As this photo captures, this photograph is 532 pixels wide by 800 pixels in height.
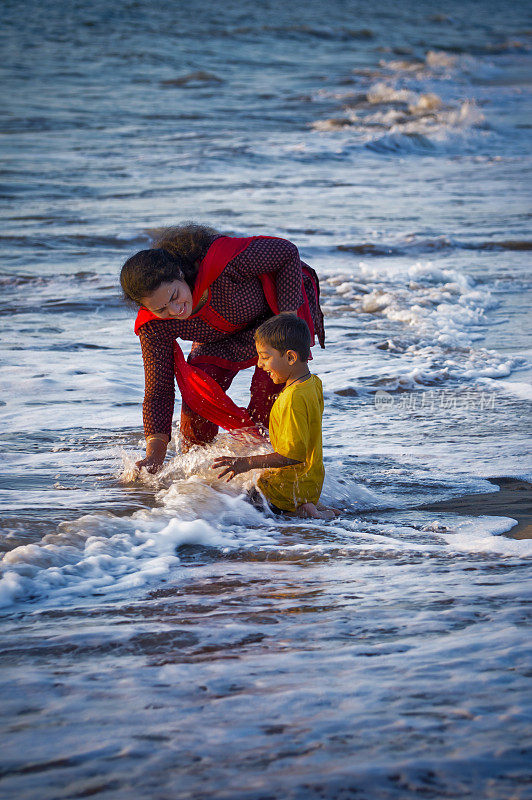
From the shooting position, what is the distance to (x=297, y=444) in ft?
12.5

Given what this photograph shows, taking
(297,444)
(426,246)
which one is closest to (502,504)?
(297,444)

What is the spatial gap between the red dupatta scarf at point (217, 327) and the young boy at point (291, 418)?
380 millimetres

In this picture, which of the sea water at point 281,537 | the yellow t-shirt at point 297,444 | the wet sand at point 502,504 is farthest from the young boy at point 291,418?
the wet sand at point 502,504

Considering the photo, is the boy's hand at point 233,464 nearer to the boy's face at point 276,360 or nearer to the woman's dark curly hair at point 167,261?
the boy's face at point 276,360

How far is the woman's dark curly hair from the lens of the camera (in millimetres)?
3664

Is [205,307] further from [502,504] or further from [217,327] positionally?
[502,504]

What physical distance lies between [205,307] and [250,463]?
30.5 inches

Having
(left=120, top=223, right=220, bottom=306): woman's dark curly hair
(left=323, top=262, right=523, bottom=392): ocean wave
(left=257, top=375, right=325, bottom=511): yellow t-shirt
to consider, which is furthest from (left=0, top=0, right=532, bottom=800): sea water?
(left=120, top=223, right=220, bottom=306): woman's dark curly hair

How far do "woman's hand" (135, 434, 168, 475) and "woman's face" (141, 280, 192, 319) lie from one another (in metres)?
0.70

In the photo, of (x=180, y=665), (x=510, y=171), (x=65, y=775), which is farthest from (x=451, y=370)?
(x=510, y=171)

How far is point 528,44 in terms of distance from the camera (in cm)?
5053

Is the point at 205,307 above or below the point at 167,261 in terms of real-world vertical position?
below

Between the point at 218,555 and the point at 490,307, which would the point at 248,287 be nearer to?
the point at 218,555

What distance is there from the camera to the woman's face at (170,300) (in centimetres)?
371
